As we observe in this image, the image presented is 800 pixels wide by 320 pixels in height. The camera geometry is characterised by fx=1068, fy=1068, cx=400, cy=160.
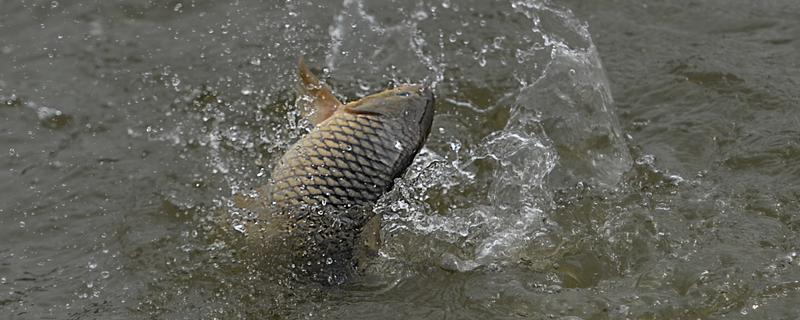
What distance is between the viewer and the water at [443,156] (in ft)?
14.4

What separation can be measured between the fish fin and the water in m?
0.49

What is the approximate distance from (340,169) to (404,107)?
13.8 inches

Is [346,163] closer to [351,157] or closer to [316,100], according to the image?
[351,157]

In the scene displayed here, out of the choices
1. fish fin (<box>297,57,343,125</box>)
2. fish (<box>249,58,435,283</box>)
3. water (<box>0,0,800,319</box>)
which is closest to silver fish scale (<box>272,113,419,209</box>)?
fish (<box>249,58,435,283</box>)

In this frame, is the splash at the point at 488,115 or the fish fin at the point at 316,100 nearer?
the fish fin at the point at 316,100

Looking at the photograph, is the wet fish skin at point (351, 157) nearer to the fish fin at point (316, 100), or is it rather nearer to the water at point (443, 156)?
the fish fin at point (316, 100)

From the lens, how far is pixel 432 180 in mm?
5039

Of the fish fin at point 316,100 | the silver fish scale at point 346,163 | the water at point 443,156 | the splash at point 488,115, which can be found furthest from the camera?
the splash at point 488,115

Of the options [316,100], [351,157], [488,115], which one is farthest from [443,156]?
[351,157]

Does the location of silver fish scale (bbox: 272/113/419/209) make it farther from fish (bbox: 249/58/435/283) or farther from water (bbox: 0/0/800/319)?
water (bbox: 0/0/800/319)

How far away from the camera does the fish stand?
12.7 ft

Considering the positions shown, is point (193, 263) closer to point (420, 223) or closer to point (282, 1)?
point (420, 223)

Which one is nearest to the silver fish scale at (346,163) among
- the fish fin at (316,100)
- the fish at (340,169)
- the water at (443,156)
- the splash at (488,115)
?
the fish at (340,169)

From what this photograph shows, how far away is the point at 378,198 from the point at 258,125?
1.68m
